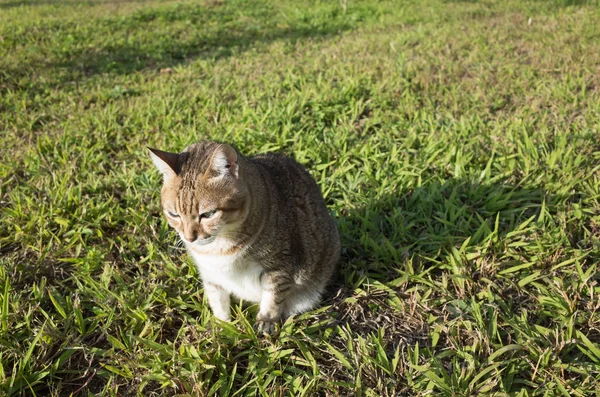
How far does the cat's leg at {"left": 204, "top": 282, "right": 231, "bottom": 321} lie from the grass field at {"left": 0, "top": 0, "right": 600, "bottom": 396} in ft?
0.27

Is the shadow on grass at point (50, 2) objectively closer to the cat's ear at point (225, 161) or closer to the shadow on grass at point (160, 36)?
the shadow on grass at point (160, 36)

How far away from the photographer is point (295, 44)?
6992 millimetres

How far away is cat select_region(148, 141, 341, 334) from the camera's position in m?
1.88

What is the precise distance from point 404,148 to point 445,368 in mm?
2024

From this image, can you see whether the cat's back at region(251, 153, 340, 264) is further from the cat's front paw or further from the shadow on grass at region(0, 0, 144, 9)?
the shadow on grass at region(0, 0, 144, 9)

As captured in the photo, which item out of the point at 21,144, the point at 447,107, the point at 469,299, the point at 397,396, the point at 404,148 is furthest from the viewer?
the point at 447,107

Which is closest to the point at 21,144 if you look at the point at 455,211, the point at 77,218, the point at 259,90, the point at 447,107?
the point at 77,218

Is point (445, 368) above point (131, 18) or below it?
below

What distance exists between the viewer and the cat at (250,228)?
188cm

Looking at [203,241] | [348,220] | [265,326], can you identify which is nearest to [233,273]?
[203,241]

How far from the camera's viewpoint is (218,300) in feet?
7.16

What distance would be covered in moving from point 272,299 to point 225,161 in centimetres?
75

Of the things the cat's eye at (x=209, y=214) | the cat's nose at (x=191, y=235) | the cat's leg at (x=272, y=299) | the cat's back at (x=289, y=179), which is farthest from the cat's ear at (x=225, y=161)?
the cat's leg at (x=272, y=299)

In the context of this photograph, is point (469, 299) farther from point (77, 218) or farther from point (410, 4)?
point (410, 4)
